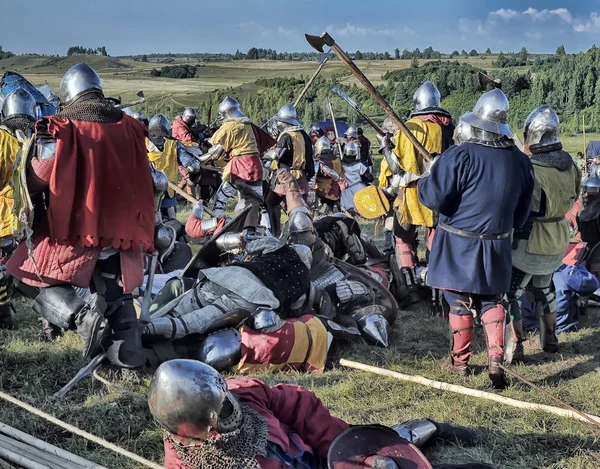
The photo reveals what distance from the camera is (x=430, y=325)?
510 centimetres

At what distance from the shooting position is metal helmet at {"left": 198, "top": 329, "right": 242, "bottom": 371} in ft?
12.7

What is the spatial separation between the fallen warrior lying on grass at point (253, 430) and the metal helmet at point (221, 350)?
59.5 inches

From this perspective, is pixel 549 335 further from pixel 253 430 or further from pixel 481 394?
pixel 253 430

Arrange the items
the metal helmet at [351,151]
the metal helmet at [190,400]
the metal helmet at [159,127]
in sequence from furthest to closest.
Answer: the metal helmet at [351,151] < the metal helmet at [159,127] < the metal helmet at [190,400]

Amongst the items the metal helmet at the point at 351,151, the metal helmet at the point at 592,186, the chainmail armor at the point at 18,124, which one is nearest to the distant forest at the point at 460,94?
the metal helmet at the point at 351,151

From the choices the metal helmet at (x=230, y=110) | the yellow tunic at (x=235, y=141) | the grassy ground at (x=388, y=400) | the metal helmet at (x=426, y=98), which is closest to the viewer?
the grassy ground at (x=388, y=400)

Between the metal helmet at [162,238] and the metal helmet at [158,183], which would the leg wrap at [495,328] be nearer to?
the metal helmet at [162,238]

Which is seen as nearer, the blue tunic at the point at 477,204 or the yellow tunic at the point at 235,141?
the blue tunic at the point at 477,204

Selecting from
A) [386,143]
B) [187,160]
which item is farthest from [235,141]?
[386,143]

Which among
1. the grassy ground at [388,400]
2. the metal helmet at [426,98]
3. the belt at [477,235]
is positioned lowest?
the grassy ground at [388,400]

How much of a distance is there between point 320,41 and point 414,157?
122cm

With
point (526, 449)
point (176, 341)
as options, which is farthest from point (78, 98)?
point (526, 449)

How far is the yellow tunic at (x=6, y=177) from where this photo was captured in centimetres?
454

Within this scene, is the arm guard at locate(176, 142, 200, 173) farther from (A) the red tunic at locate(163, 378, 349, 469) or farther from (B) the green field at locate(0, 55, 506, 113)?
(B) the green field at locate(0, 55, 506, 113)
